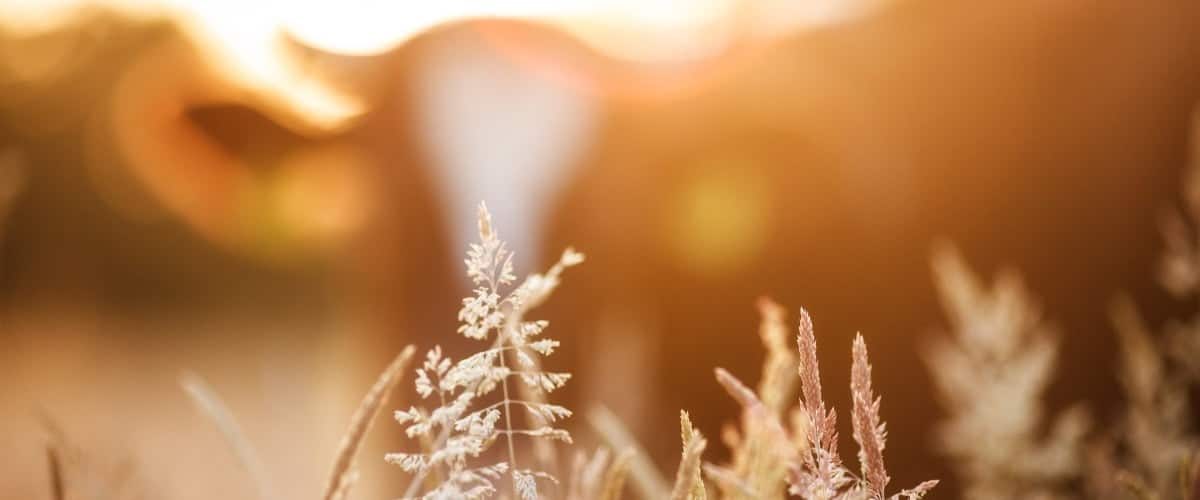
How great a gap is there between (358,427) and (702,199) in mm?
6737

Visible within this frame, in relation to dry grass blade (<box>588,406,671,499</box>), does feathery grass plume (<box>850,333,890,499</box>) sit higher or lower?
lower

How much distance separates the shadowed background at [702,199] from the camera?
5.48 metres

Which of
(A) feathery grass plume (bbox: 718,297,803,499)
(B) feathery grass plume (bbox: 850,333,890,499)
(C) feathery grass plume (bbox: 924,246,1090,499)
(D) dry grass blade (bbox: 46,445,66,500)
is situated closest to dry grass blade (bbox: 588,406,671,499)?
(A) feathery grass plume (bbox: 718,297,803,499)

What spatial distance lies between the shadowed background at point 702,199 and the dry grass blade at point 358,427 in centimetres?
65

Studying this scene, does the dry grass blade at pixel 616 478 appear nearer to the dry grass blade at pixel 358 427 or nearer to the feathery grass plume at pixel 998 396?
the dry grass blade at pixel 358 427

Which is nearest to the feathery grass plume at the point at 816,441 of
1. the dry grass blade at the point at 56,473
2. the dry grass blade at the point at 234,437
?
the dry grass blade at the point at 234,437

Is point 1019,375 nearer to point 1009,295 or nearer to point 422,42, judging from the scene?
point 1009,295

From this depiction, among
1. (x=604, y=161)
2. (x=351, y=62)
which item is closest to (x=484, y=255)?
(x=604, y=161)

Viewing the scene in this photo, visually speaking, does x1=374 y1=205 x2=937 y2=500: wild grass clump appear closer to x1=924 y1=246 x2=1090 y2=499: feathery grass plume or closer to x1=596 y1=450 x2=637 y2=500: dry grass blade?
x1=596 y1=450 x2=637 y2=500: dry grass blade

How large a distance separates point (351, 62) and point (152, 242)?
18.7 ft

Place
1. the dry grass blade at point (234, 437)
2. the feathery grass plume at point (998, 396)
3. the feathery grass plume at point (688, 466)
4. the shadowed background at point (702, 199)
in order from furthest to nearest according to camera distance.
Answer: the shadowed background at point (702, 199), the feathery grass plume at point (998, 396), the dry grass blade at point (234, 437), the feathery grass plume at point (688, 466)

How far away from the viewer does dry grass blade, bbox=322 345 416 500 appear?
633mm

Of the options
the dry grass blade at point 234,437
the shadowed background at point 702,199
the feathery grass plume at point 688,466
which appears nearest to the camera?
the feathery grass plume at point 688,466

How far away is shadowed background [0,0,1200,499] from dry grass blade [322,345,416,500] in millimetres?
648
